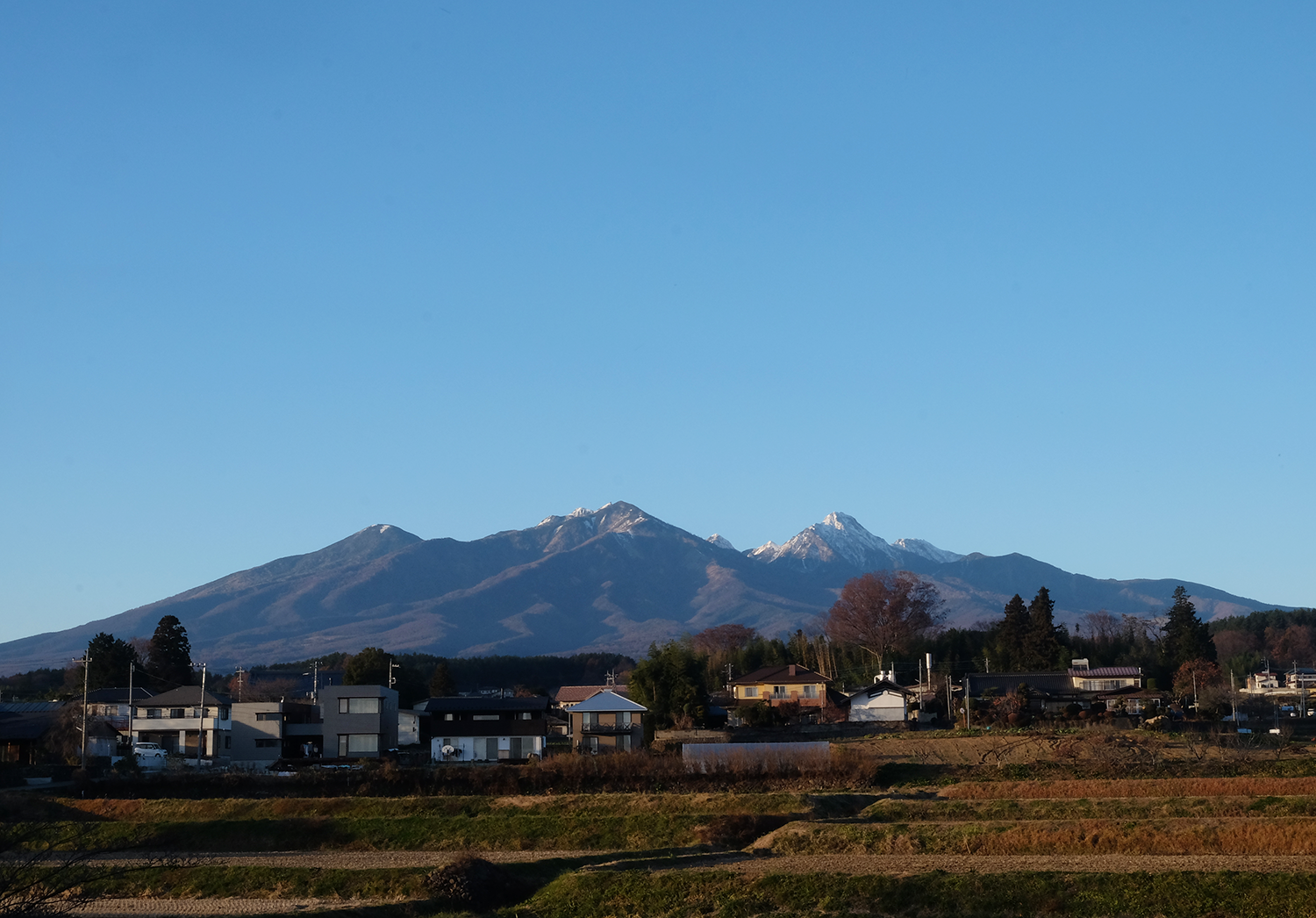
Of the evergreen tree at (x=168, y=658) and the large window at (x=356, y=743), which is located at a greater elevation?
the evergreen tree at (x=168, y=658)

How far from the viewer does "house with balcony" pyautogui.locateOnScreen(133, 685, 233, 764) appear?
56156 mm

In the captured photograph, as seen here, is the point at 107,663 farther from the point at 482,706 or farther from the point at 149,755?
the point at 482,706

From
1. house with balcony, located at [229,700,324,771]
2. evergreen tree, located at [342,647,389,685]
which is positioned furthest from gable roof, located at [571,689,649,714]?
evergreen tree, located at [342,647,389,685]

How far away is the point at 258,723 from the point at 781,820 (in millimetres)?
35372

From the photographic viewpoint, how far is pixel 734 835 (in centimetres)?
2845

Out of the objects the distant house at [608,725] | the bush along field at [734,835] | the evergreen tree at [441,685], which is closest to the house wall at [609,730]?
the distant house at [608,725]

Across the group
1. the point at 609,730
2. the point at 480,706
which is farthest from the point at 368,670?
the point at 609,730

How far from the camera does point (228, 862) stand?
91.6ft

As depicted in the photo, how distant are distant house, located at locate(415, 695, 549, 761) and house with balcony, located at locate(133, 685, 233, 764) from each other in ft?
35.2

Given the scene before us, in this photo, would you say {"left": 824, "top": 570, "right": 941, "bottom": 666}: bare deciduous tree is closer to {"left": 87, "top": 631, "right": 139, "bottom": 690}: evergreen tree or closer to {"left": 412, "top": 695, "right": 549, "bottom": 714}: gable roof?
{"left": 412, "top": 695, "right": 549, "bottom": 714}: gable roof

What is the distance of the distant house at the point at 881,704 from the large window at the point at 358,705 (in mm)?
24630

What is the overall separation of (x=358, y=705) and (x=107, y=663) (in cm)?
2304

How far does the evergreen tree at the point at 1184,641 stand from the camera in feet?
244

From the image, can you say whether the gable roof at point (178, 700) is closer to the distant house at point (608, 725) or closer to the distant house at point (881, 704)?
the distant house at point (608, 725)
